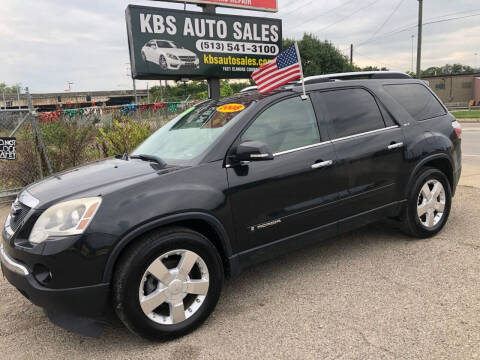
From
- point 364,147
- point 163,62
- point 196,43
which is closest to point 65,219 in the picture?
point 364,147

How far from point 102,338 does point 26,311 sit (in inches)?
36.9

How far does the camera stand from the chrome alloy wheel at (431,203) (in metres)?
4.13

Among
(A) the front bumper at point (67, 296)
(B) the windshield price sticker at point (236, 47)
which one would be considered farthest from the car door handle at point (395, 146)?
(B) the windshield price sticker at point (236, 47)

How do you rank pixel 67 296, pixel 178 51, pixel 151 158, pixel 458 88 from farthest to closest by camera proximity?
pixel 458 88 < pixel 178 51 < pixel 151 158 < pixel 67 296

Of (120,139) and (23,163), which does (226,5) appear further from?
(23,163)

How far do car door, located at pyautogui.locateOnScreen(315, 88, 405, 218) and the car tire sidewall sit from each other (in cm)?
24

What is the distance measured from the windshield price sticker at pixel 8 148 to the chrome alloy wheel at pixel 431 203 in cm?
632

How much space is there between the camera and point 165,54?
7.97 meters

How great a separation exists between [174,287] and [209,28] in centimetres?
714

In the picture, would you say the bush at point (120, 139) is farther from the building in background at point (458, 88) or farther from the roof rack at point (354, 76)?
the building in background at point (458, 88)

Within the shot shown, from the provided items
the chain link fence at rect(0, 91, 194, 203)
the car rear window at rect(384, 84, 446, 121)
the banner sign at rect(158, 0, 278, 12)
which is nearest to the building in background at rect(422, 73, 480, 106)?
the banner sign at rect(158, 0, 278, 12)

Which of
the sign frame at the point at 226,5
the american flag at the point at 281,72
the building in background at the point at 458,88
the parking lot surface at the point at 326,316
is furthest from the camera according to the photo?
the building in background at the point at 458,88

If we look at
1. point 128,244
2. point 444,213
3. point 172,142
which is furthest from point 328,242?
point 128,244

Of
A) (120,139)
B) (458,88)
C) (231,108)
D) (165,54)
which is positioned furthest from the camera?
(458,88)
